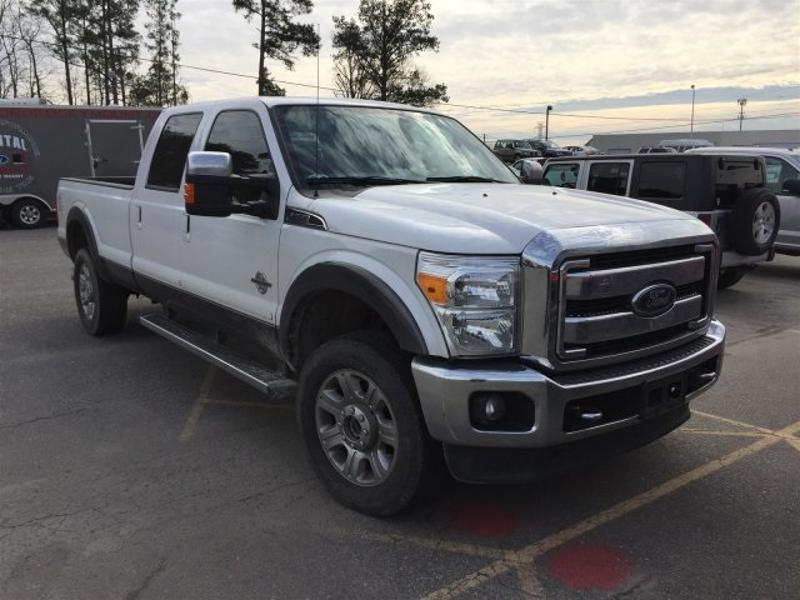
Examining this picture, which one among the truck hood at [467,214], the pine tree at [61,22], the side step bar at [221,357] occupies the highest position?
the pine tree at [61,22]

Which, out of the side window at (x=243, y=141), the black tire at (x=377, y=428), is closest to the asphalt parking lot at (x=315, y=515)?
the black tire at (x=377, y=428)

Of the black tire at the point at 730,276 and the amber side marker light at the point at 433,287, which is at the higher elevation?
the amber side marker light at the point at 433,287

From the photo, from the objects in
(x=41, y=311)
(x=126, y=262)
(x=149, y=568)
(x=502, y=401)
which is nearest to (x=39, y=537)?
(x=149, y=568)

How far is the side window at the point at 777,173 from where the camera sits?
1077cm

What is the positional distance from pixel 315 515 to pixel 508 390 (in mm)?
1261

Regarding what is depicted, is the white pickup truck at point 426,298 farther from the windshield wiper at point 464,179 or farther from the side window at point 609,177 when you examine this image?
the side window at point 609,177

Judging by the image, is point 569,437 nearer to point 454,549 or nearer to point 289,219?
point 454,549

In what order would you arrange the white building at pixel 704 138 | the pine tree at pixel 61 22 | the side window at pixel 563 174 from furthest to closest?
the white building at pixel 704 138
the pine tree at pixel 61 22
the side window at pixel 563 174

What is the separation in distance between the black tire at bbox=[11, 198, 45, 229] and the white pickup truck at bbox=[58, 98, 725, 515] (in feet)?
47.8

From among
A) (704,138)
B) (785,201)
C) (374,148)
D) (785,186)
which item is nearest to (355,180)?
(374,148)

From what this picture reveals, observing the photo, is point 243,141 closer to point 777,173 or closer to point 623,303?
point 623,303

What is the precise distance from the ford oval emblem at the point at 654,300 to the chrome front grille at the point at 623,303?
0.01 meters

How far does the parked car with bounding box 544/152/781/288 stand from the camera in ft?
28.5

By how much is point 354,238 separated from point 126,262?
3.20 meters
